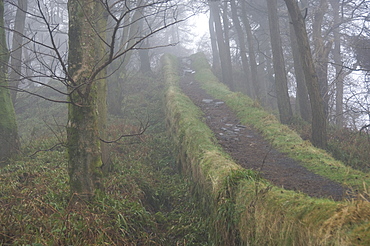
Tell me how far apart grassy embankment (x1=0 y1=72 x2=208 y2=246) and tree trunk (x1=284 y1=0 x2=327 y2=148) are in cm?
410

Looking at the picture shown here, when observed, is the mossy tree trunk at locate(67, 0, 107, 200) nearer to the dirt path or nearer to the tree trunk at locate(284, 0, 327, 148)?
the dirt path

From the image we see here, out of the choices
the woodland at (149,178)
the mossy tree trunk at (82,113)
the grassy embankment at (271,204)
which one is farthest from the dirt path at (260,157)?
the mossy tree trunk at (82,113)

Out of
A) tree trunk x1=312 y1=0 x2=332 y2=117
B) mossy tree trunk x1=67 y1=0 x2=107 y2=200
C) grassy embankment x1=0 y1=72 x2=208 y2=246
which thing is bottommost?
grassy embankment x1=0 y1=72 x2=208 y2=246

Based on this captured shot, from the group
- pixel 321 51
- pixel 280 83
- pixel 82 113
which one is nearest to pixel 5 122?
pixel 82 113

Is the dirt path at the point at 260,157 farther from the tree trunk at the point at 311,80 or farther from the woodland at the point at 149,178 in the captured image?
the tree trunk at the point at 311,80

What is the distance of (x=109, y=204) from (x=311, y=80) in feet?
21.2

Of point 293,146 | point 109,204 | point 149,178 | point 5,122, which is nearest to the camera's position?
point 109,204

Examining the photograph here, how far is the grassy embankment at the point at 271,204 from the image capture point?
2.57 meters

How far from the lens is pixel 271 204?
11.5 feet

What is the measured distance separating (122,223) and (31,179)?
8.00 feet

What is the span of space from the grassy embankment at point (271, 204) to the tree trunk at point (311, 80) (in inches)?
47.6

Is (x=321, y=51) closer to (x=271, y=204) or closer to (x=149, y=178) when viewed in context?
(x=149, y=178)

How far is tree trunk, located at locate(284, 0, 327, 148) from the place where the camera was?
8680 millimetres

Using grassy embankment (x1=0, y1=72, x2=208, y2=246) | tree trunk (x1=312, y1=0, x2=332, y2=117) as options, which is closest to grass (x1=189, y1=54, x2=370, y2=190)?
grassy embankment (x1=0, y1=72, x2=208, y2=246)
